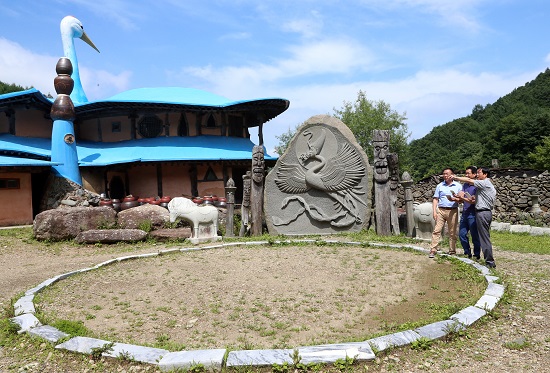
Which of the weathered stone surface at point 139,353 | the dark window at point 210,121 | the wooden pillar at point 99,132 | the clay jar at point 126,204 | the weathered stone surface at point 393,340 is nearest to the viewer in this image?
the weathered stone surface at point 139,353

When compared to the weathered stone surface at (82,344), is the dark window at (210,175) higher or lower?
higher

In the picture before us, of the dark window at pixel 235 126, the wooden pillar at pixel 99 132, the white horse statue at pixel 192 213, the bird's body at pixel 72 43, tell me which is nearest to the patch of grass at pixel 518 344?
the white horse statue at pixel 192 213

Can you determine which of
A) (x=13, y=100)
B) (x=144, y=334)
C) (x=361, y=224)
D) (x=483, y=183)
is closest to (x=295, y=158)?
(x=361, y=224)

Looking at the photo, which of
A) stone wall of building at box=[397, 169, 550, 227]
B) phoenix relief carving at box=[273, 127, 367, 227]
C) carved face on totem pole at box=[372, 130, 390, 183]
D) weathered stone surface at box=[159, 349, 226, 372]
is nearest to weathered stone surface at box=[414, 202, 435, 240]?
carved face on totem pole at box=[372, 130, 390, 183]

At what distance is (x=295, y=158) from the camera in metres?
11.3

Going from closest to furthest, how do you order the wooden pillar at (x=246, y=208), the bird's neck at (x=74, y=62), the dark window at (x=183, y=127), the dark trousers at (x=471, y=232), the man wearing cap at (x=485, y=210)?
1. the man wearing cap at (x=485, y=210)
2. the dark trousers at (x=471, y=232)
3. the wooden pillar at (x=246, y=208)
4. the dark window at (x=183, y=127)
5. the bird's neck at (x=74, y=62)

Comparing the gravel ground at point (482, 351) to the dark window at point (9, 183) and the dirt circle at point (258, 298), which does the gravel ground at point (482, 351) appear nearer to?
the dirt circle at point (258, 298)

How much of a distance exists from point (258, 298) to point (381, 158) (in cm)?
652

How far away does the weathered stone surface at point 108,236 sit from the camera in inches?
412

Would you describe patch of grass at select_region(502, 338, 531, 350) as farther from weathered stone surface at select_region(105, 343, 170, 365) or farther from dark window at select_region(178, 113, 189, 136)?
dark window at select_region(178, 113, 189, 136)

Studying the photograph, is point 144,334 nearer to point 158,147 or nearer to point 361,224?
point 361,224

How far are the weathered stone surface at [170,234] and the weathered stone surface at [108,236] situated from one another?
0.35 metres

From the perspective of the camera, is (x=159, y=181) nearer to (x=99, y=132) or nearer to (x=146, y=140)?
(x=146, y=140)

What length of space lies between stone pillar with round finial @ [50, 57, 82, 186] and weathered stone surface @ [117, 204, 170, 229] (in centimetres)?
604
